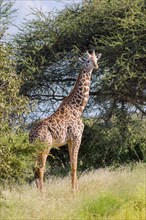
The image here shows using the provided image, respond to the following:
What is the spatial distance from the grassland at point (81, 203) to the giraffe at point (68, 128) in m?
0.60

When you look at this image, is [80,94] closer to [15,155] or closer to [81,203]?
[15,155]

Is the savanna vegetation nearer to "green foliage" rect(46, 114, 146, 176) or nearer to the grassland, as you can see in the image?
"green foliage" rect(46, 114, 146, 176)

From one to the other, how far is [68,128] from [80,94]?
40.5 inches

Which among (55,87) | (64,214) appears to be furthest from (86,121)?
(64,214)

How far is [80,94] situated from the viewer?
13672mm

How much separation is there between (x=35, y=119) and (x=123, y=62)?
3.34 metres

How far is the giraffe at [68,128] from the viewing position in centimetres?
1240

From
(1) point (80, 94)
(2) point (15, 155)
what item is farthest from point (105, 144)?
(2) point (15, 155)

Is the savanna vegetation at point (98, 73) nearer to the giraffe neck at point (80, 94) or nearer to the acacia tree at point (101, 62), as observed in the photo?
the acacia tree at point (101, 62)

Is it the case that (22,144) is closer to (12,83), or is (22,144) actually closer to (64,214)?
(12,83)

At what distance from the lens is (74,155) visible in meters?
13.0

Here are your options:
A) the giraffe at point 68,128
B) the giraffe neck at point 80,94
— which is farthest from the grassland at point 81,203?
the giraffe neck at point 80,94

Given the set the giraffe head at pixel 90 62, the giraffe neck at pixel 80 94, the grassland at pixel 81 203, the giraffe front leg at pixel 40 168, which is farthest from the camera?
the giraffe head at pixel 90 62

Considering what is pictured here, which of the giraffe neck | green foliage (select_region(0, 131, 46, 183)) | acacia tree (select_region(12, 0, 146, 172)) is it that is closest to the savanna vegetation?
acacia tree (select_region(12, 0, 146, 172))
